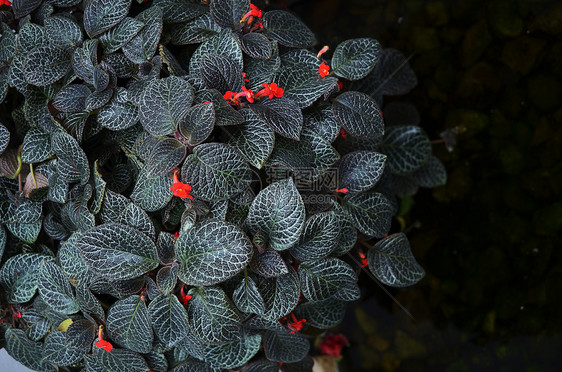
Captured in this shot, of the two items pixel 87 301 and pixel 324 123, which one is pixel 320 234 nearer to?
pixel 324 123

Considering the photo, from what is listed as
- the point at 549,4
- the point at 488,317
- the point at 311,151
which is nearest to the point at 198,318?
the point at 311,151

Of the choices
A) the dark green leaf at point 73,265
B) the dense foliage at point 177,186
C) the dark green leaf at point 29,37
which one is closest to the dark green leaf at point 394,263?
the dense foliage at point 177,186

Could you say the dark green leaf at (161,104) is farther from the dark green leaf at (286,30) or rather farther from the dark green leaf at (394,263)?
the dark green leaf at (394,263)

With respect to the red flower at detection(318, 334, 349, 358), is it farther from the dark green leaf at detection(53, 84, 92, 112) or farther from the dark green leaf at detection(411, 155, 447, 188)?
the dark green leaf at detection(53, 84, 92, 112)

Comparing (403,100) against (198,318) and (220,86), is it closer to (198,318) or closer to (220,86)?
(220,86)

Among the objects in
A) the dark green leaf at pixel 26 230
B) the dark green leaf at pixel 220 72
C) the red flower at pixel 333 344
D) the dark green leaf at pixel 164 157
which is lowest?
the red flower at pixel 333 344

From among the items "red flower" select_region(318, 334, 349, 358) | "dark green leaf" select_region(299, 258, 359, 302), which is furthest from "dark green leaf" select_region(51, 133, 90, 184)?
"red flower" select_region(318, 334, 349, 358)

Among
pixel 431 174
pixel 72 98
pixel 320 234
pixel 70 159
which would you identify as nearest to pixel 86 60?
pixel 72 98
